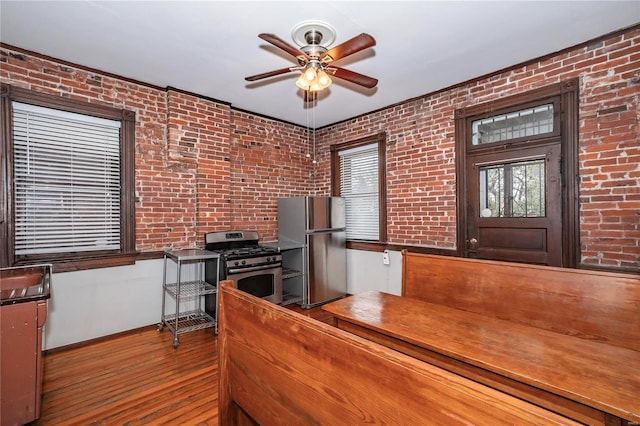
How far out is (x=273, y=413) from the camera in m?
1.37

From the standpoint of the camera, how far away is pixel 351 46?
2.05 m

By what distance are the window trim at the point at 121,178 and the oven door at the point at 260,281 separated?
1.15 meters

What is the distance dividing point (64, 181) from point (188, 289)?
1.69 m

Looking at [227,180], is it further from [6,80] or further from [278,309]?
[278,309]

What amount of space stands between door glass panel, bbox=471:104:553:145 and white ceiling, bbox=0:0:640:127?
51 centimetres

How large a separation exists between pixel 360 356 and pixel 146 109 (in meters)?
3.67

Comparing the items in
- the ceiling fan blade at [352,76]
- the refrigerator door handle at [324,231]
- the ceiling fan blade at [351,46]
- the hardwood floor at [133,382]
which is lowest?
the hardwood floor at [133,382]

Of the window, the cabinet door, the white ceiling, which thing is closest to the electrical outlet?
the window

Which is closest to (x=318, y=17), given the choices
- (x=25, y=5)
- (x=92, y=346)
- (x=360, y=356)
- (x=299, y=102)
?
Result: (x=299, y=102)

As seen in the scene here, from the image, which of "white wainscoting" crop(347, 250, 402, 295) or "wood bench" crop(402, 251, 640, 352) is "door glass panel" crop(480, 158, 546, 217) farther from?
"white wainscoting" crop(347, 250, 402, 295)

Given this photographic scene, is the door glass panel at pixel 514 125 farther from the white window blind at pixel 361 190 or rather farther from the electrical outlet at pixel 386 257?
the electrical outlet at pixel 386 257

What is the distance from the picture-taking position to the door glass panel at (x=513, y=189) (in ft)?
9.74

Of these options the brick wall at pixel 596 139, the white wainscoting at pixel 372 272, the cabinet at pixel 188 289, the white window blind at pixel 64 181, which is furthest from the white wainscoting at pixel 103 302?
the brick wall at pixel 596 139

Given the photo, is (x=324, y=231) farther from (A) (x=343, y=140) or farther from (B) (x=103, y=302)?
(B) (x=103, y=302)
